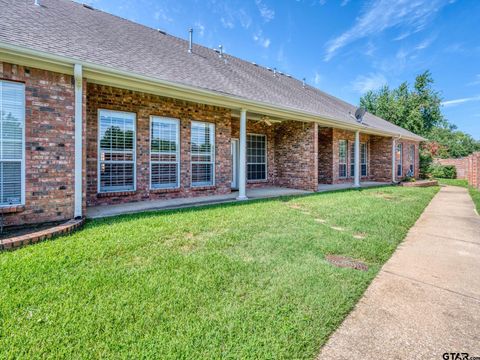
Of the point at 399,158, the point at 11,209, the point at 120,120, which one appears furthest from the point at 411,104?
the point at 11,209

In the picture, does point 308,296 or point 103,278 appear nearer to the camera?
point 308,296

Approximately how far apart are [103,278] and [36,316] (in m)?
0.73

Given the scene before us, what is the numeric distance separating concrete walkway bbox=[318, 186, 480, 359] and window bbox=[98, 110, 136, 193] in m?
6.63

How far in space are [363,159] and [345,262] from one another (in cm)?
1532

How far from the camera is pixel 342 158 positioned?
49.4ft

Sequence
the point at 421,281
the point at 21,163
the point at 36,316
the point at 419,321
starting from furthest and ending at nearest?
the point at 21,163 < the point at 421,281 < the point at 419,321 < the point at 36,316

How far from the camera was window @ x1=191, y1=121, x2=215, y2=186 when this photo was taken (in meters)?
8.77

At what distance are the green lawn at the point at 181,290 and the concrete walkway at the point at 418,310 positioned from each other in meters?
0.17

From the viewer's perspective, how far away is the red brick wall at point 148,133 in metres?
6.82

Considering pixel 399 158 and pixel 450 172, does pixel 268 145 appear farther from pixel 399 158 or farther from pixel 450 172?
pixel 450 172

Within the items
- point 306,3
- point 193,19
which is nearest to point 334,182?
point 306,3

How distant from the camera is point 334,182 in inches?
555

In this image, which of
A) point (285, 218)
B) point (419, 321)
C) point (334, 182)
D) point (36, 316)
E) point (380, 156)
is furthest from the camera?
point (380, 156)

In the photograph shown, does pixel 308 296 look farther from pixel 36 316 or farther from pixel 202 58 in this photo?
pixel 202 58
